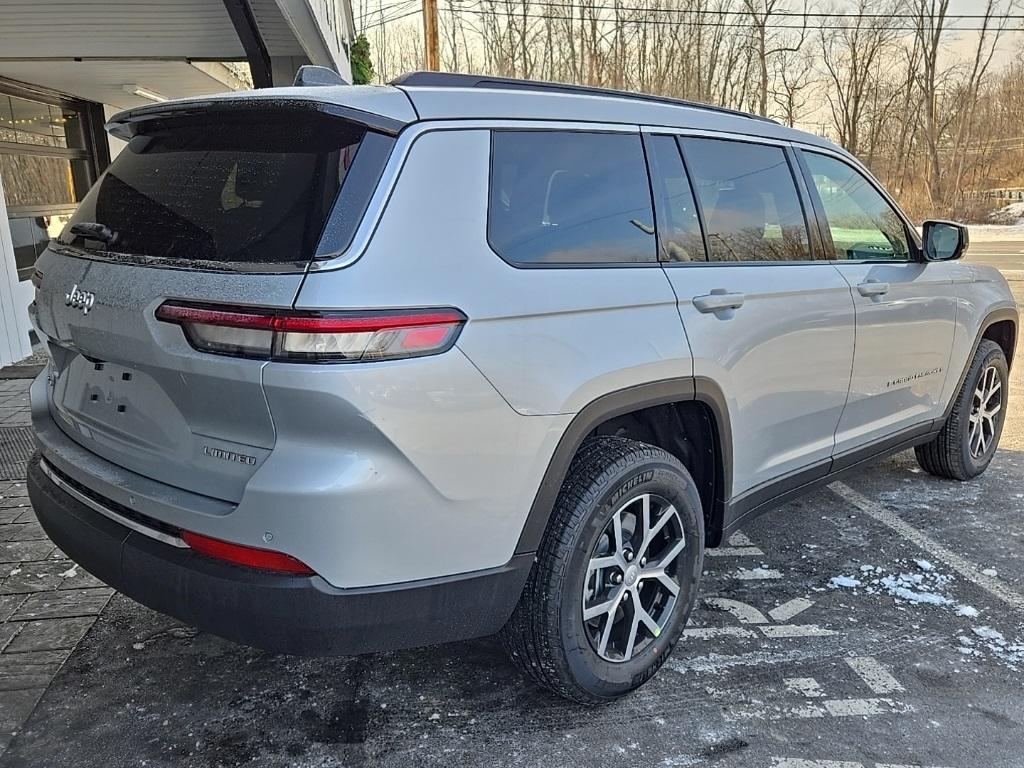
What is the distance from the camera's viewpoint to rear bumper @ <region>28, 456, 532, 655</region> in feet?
6.46

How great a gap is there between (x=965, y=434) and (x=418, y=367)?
389cm

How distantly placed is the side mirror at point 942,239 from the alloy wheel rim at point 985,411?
38.1 inches

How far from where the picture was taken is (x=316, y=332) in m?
1.84

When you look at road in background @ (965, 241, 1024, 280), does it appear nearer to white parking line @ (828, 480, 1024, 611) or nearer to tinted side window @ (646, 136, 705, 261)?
white parking line @ (828, 480, 1024, 611)

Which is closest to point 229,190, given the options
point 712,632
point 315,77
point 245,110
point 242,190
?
point 242,190

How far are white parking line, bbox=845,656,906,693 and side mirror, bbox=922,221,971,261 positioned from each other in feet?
6.74

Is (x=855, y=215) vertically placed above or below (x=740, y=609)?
above

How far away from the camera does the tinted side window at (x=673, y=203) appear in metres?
2.74

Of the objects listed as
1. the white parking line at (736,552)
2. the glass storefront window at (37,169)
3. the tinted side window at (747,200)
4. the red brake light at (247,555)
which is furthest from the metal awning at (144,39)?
the red brake light at (247,555)

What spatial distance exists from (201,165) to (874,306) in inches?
110

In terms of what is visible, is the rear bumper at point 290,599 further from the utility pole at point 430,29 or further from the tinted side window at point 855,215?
the utility pole at point 430,29

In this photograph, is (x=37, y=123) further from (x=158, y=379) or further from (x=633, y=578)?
(x=633, y=578)

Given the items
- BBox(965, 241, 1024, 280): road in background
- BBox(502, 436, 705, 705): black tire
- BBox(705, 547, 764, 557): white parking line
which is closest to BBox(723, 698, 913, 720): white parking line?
BBox(502, 436, 705, 705): black tire

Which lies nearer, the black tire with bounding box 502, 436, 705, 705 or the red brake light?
the red brake light
